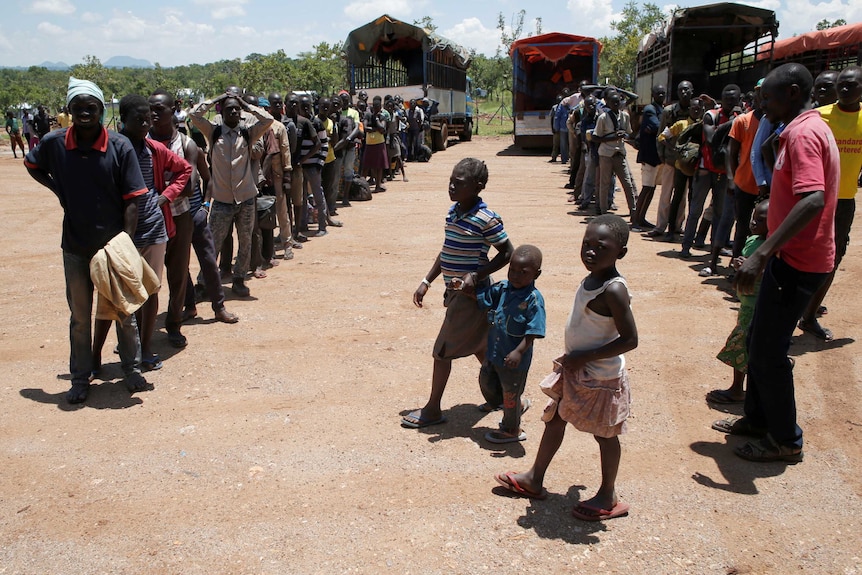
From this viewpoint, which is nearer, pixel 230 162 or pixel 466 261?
pixel 466 261

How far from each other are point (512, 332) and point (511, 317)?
0.08m

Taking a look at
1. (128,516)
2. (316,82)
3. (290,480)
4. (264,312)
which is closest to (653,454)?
(290,480)

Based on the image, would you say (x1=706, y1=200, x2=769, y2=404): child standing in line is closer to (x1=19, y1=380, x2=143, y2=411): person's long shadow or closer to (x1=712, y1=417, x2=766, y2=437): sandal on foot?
(x1=712, y1=417, x2=766, y2=437): sandal on foot

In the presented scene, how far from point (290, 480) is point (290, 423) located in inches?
26.5

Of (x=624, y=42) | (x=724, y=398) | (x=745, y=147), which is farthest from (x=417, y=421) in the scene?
(x=624, y=42)

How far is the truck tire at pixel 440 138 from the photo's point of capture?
23.2 meters

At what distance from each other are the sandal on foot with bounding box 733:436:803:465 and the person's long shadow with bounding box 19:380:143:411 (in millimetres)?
3568

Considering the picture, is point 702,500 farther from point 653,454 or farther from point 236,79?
point 236,79

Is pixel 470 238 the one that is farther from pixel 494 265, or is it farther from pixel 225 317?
pixel 225 317

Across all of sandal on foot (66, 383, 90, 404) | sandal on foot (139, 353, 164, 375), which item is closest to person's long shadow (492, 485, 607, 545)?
sandal on foot (66, 383, 90, 404)

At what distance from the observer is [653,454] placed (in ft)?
12.4

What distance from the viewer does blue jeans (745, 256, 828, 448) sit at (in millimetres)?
3441

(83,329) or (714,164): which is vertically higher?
(714,164)

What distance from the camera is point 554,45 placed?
20859 mm
